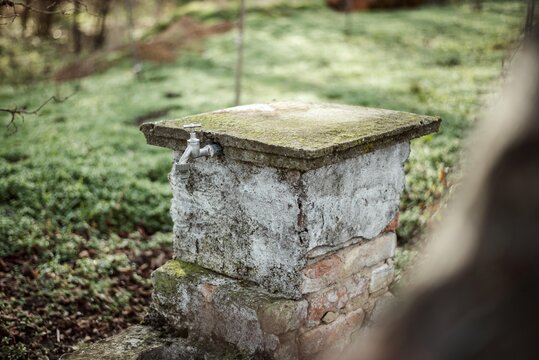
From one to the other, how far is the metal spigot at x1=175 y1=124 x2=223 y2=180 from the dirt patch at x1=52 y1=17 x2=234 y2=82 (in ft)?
34.0

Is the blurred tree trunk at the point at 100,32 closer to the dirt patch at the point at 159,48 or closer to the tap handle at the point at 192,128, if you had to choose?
the dirt patch at the point at 159,48

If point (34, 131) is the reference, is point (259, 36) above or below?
above

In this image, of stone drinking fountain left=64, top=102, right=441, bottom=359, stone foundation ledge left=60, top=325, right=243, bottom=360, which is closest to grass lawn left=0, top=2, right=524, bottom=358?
stone foundation ledge left=60, top=325, right=243, bottom=360

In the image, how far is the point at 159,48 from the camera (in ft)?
47.2

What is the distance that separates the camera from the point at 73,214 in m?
5.83

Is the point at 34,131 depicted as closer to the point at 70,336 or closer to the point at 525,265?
the point at 70,336

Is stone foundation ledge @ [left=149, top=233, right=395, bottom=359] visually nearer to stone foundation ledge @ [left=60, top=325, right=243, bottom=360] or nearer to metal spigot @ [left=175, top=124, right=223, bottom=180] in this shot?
stone foundation ledge @ [left=60, top=325, right=243, bottom=360]

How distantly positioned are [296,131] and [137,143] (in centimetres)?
487

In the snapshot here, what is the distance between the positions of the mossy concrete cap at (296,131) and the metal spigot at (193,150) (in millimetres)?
51

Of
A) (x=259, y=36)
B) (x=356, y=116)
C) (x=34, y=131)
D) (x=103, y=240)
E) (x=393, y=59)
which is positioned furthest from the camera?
(x=259, y=36)

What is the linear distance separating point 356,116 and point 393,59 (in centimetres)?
926

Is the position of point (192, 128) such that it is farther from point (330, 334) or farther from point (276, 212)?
point (330, 334)

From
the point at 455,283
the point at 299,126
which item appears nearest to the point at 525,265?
the point at 455,283

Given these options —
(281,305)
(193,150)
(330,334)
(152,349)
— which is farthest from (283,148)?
(152,349)
